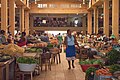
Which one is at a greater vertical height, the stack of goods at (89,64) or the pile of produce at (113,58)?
the pile of produce at (113,58)

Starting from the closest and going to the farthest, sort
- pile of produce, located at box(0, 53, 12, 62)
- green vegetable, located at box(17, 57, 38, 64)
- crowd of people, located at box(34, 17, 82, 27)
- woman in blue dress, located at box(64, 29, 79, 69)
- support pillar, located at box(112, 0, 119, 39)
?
pile of produce, located at box(0, 53, 12, 62)
green vegetable, located at box(17, 57, 38, 64)
woman in blue dress, located at box(64, 29, 79, 69)
support pillar, located at box(112, 0, 119, 39)
crowd of people, located at box(34, 17, 82, 27)

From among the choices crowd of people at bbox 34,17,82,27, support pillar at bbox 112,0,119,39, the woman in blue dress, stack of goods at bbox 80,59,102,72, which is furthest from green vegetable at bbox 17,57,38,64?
crowd of people at bbox 34,17,82,27

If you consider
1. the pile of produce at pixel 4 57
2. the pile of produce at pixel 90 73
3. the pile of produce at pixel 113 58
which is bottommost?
the pile of produce at pixel 90 73

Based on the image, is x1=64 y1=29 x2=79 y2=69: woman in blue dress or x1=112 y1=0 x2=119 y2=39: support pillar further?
x1=112 y1=0 x2=119 y2=39: support pillar

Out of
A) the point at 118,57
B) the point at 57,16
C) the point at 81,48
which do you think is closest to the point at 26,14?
the point at 57,16

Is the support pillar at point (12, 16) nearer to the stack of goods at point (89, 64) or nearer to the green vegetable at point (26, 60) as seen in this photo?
the green vegetable at point (26, 60)

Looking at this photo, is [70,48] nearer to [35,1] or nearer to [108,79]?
[108,79]

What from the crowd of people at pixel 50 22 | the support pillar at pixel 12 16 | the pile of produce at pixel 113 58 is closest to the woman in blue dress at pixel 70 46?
the pile of produce at pixel 113 58

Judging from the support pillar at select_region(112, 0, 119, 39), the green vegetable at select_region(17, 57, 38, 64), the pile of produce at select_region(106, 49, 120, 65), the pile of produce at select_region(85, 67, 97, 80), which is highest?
the support pillar at select_region(112, 0, 119, 39)

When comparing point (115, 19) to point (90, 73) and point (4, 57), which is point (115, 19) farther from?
point (90, 73)

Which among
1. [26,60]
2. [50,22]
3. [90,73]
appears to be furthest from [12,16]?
[50,22]

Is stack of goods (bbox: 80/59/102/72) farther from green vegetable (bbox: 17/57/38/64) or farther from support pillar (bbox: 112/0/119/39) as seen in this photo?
support pillar (bbox: 112/0/119/39)

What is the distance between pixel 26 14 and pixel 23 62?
23.3 m

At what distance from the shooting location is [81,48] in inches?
603
